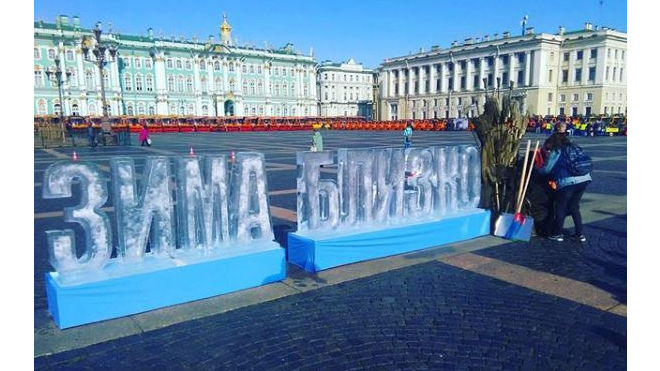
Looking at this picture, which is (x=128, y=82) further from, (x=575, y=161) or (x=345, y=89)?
(x=575, y=161)

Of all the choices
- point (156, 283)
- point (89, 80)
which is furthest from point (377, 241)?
point (89, 80)

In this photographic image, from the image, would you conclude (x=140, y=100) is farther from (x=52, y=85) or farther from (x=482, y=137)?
(x=482, y=137)

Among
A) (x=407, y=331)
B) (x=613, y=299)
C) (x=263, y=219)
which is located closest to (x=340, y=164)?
(x=263, y=219)

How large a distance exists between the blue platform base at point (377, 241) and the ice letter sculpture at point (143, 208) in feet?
4.89

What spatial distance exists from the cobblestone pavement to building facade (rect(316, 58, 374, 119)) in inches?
4132

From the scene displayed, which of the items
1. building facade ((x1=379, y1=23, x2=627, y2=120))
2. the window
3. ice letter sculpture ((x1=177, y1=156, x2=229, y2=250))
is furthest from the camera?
building facade ((x1=379, y1=23, x2=627, y2=120))

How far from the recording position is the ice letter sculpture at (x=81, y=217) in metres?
3.75

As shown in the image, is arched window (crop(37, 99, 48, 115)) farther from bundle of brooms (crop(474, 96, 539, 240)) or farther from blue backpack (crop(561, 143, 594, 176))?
blue backpack (crop(561, 143, 594, 176))

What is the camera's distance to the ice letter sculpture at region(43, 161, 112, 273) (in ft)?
12.3

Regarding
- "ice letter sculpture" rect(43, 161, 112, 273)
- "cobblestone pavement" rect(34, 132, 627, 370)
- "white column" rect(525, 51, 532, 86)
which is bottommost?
"cobblestone pavement" rect(34, 132, 627, 370)

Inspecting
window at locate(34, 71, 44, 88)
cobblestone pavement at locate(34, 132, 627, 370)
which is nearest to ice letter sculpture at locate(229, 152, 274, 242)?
cobblestone pavement at locate(34, 132, 627, 370)

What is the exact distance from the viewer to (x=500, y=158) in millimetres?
6984

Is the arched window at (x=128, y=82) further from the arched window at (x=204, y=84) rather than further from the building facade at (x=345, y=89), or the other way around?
the building facade at (x=345, y=89)

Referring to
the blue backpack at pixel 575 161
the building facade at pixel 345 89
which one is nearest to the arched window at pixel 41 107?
the building facade at pixel 345 89
